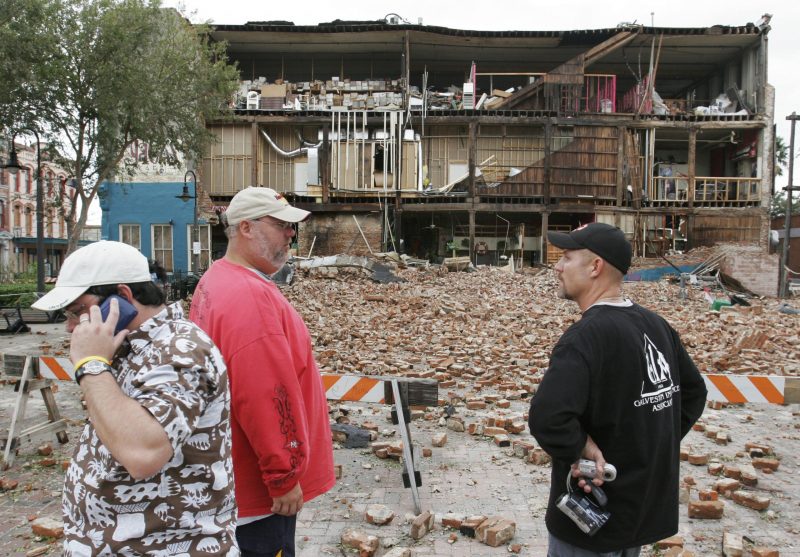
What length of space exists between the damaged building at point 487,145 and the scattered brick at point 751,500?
2145cm

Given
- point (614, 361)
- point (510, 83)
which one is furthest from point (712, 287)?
point (614, 361)

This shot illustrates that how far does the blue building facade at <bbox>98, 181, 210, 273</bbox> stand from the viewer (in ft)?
88.1

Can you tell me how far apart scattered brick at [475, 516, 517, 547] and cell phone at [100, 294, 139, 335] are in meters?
2.89

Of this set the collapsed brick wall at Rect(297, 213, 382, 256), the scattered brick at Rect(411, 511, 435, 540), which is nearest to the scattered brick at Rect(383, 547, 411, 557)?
the scattered brick at Rect(411, 511, 435, 540)

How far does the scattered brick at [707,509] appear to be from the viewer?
4207mm

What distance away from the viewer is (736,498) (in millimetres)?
4543

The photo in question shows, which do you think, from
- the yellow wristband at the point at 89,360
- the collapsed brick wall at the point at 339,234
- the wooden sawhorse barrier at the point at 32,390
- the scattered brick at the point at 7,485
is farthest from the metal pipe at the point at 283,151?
the yellow wristband at the point at 89,360

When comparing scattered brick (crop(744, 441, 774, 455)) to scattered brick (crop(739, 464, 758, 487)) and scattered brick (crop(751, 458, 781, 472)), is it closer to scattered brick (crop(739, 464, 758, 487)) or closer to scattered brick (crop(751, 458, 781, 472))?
scattered brick (crop(751, 458, 781, 472))

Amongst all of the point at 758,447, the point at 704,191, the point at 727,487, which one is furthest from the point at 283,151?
the point at 727,487

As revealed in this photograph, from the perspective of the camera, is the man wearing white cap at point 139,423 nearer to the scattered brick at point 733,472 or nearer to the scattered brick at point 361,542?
the scattered brick at point 361,542

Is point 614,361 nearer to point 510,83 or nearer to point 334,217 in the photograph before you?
point 334,217

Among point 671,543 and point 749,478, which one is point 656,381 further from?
point 749,478

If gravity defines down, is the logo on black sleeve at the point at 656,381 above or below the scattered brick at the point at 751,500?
above

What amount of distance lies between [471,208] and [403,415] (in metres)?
22.3
